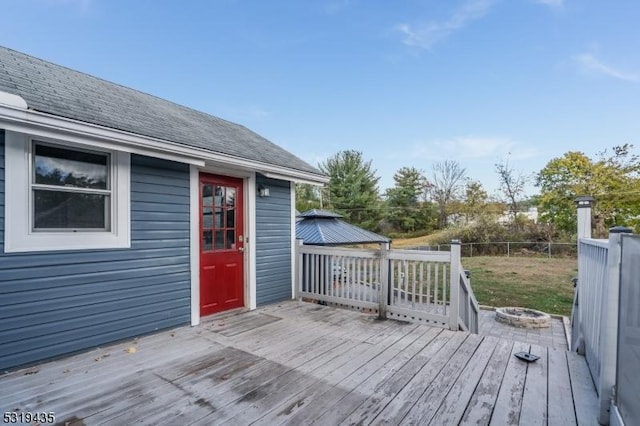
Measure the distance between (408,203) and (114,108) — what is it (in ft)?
80.3

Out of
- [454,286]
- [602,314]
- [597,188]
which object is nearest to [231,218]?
[454,286]

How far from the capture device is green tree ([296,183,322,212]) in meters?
24.8

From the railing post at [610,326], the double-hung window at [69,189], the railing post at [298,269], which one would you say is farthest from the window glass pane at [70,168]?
the railing post at [610,326]

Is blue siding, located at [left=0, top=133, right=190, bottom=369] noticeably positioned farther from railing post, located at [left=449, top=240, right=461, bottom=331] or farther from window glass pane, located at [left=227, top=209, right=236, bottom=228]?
railing post, located at [left=449, top=240, right=461, bottom=331]

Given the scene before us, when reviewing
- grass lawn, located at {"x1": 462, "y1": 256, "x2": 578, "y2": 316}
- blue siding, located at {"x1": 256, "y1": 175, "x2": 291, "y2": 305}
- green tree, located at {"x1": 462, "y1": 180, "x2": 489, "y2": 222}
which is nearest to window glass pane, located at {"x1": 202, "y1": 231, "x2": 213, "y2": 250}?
blue siding, located at {"x1": 256, "y1": 175, "x2": 291, "y2": 305}

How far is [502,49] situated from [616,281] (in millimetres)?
9268

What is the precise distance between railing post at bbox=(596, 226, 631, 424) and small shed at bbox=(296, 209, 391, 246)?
3518mm

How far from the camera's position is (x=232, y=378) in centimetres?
256

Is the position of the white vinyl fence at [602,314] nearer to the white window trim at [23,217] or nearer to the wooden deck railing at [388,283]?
the wooden deck railing at [388,283]

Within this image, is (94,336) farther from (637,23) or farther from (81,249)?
(637,23)

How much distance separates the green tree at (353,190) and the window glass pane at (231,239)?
19369mm

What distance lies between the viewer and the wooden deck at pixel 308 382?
2033 millimetres

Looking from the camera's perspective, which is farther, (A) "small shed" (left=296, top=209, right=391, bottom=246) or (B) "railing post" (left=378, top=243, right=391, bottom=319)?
(A) "small shed" (left=296, top=209, right=391, bottom=246)

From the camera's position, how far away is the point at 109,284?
10.8 ft
